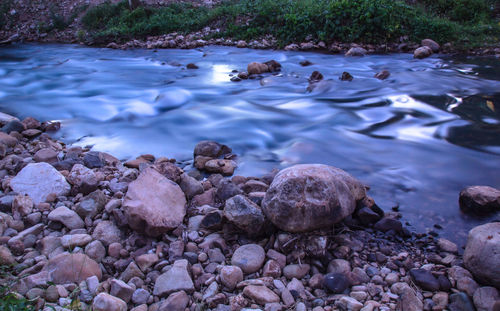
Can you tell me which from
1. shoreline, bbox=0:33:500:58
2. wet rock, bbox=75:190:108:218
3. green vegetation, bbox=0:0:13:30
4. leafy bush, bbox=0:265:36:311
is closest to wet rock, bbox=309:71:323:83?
shoreline, bbox=0:33:500:58

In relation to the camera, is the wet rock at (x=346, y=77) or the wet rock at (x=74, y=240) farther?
the wet rock at (x=346, y=77)

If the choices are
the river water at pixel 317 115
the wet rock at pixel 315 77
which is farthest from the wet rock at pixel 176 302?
the wet rock at pixel 315 77

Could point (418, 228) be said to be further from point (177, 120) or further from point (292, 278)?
point (177, 120)

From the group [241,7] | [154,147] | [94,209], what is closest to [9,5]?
[241,7]

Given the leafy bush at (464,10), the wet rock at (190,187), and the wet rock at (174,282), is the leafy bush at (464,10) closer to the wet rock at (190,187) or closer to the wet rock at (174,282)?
the wet rock at (190,187)

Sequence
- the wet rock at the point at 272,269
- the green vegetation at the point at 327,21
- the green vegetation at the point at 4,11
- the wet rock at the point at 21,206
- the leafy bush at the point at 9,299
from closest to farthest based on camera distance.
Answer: the leafy bush at the point at 9,299 → the wet rock at the point at 272,269 → the wet rock at the point at 21,206 → the green vegetation at the point at 327,21 → the green vegetation at the point at 4,11

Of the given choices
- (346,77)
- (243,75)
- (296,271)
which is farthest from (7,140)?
(346,77)

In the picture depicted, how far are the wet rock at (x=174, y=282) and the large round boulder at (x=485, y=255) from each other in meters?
1.69

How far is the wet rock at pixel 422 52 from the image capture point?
32.4 feet

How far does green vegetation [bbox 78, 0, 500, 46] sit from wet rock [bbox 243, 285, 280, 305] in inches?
395

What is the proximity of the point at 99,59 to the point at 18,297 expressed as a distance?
10.6 m

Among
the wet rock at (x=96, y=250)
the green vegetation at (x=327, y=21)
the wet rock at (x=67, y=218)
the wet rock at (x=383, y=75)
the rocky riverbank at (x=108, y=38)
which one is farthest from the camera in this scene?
the green vegetation at (x=327, y=21)

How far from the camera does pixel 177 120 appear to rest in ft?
20.1

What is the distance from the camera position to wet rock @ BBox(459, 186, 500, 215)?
129 inches
